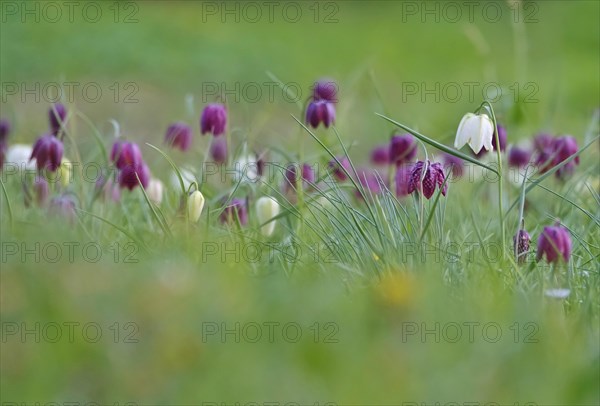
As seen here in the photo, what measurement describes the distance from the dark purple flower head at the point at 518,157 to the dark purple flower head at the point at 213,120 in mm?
1003

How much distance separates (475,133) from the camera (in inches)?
85.5

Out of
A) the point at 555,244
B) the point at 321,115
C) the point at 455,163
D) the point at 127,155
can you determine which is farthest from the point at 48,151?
the point at 555,244

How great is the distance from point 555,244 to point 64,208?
1.15 meters

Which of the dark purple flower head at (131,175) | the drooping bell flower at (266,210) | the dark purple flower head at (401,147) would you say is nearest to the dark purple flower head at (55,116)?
the dark purple flower head at (131,175)

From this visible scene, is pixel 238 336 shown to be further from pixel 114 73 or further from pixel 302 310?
pixel 114 73

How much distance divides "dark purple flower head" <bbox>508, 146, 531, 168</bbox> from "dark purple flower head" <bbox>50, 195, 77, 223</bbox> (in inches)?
55.5

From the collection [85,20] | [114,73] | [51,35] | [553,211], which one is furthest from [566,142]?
[85,20]

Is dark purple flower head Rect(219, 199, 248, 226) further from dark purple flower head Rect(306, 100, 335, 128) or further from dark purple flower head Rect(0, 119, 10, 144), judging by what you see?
dark purple flower head Rect(0, 119, 10, 144)

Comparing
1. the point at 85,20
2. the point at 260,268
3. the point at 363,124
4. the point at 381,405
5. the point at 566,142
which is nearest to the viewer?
the point at 381,405

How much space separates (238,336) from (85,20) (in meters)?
7.92

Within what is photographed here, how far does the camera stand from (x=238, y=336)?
1.36 meters

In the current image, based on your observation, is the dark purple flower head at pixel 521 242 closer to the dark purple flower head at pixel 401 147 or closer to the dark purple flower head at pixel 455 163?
the dark purple flower head at pixel 401 147

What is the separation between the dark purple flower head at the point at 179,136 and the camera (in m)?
2.86

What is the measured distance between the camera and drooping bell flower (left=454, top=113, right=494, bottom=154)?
2.16 m
